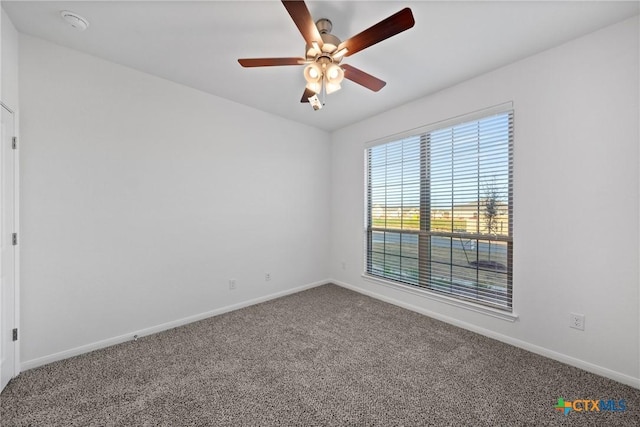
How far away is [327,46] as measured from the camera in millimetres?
1657

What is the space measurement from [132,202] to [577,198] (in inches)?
155

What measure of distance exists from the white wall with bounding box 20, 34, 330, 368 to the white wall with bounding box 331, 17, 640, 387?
2629 mm

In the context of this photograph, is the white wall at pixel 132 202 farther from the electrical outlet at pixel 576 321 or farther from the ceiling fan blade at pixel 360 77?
the electrical outlet at pixel 576 321

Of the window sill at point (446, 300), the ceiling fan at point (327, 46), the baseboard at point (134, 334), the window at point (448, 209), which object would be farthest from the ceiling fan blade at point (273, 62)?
the window sill at point (446, 300)

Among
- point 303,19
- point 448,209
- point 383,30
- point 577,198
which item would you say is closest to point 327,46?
point 303,19

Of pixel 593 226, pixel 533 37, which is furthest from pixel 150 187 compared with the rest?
pixel 593 226

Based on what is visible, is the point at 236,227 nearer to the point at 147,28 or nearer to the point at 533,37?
the point at 147,28

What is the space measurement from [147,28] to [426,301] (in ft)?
12.3

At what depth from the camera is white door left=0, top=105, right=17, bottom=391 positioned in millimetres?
1797

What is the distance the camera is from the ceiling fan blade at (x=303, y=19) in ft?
4.39

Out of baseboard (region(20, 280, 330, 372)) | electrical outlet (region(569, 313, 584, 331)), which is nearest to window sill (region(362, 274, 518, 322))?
electrical outlet (region(569, 313, 584, 331))

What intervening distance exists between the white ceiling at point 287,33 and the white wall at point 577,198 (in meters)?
0.25

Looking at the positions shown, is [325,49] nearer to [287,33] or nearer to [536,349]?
[287,33]

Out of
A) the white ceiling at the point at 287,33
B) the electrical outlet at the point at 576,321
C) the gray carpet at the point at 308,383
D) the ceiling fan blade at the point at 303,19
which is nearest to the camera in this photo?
the ceiling fan blade at the point at 303,19
